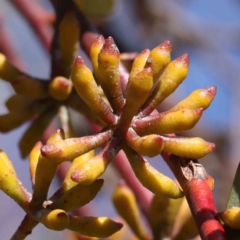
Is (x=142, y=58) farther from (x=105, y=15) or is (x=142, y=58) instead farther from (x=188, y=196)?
(x=105, y=15)

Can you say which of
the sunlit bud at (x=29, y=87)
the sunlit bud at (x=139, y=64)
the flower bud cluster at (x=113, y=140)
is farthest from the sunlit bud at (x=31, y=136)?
the sunlit bud at (x=139, y=64)

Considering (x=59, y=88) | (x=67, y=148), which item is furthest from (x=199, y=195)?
(x=59, y=88)

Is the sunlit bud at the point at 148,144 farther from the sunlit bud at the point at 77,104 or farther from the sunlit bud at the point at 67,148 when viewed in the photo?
the sunlit bud at the point at 77,104

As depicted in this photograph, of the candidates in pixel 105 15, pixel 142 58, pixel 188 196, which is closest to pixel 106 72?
pixel 142 58

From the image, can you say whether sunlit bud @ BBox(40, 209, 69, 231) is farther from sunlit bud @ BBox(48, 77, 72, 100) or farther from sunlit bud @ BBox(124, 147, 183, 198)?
sunlit bud @ BBox(48, 77, 72, 100)

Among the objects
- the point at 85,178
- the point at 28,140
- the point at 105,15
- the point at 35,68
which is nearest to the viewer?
the point at 85,178

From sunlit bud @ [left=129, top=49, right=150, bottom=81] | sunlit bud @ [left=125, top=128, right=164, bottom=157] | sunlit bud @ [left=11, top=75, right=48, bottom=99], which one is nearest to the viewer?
sunlit bud @ [left=125, top=128, right=164, bottom=157]

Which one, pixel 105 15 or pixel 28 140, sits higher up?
pixel 105 15

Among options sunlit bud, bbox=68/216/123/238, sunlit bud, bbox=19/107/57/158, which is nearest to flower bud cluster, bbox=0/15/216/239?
sunlit bud, bbox=68/216/123/238
